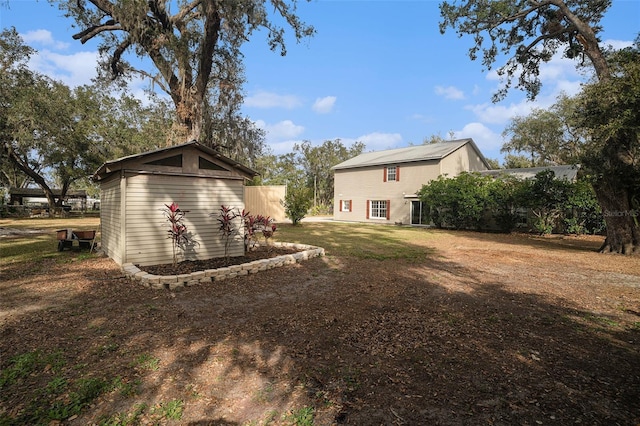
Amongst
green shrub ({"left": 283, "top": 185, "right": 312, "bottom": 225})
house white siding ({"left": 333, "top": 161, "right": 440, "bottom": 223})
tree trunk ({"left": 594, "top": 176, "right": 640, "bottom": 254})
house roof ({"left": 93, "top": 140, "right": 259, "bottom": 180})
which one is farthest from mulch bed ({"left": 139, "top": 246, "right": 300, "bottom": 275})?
house white siding ({"left": 333, "top": 161, "right": 440, "bottom": 223})

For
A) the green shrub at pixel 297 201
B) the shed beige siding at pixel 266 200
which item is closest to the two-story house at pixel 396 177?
the shed beige siding at pixel 266 200

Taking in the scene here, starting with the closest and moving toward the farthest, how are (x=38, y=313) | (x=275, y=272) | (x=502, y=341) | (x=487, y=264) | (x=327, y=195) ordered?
(x=502, y=341)
(x=38, y=313)
(x=275, y=272)
(x=487, y=264)
(x=327, y=195)

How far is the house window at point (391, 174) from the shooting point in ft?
74.7

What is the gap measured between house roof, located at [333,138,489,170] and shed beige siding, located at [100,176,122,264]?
59.3 ft

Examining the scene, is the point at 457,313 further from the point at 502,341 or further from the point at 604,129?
the point at 604,129

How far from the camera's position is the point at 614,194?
9.95m

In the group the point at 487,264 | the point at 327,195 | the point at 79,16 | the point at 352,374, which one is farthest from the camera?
the point at 327,195

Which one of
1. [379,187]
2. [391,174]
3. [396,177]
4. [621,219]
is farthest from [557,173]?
[379,187]

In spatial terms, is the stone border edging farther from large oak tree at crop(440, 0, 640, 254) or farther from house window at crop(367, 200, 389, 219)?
house window at crop(367, 200, 389, 219)

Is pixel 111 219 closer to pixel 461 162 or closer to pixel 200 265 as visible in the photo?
pixel 200 265

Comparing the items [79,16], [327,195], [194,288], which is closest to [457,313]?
[194,288]

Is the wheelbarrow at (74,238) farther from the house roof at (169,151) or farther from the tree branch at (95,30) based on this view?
the tree branch at (95,30)

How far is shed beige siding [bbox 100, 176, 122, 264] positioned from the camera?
23.6ft

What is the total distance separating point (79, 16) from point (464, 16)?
1599cm
